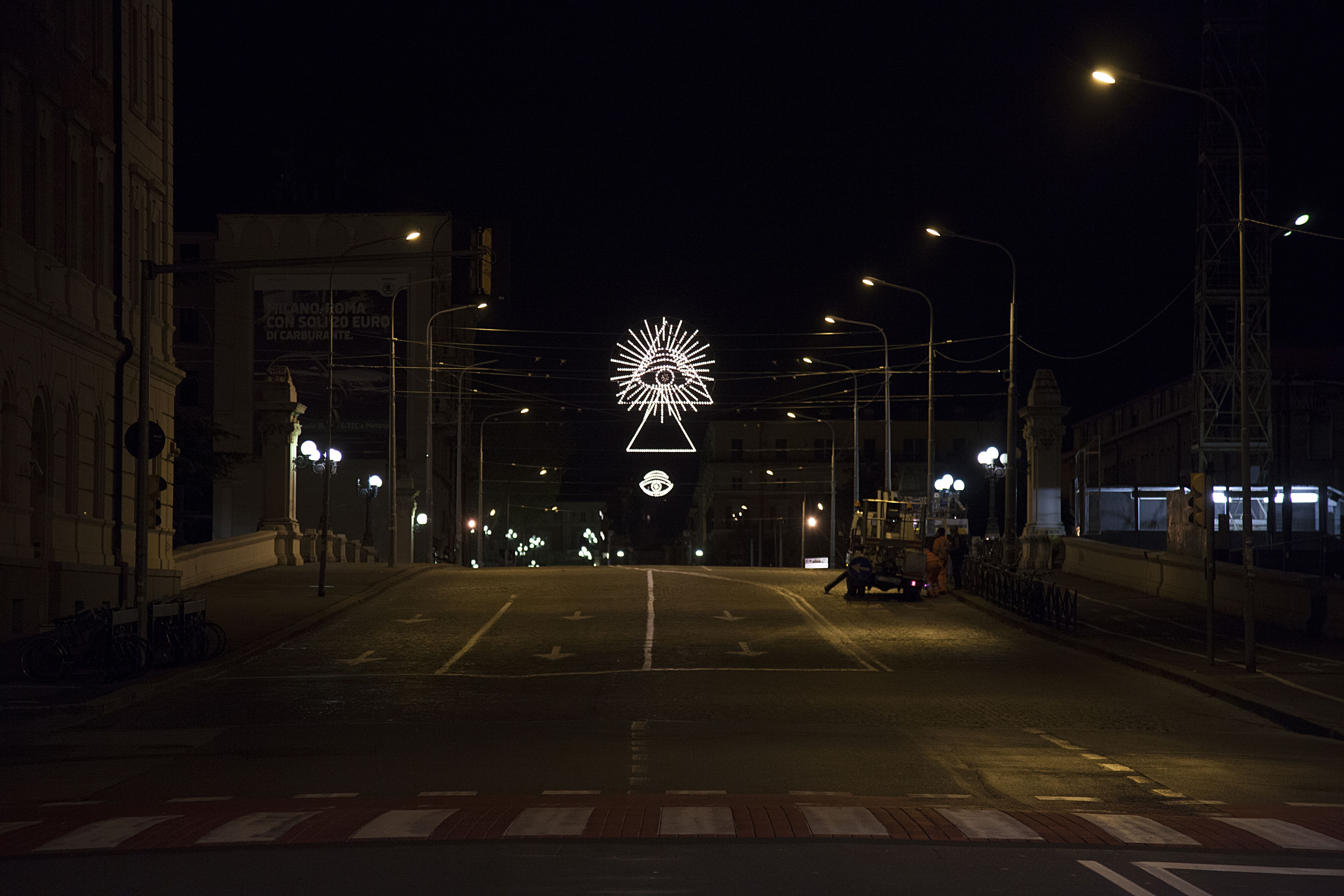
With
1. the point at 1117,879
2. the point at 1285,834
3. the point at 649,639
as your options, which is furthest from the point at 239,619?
the point at 1117,879

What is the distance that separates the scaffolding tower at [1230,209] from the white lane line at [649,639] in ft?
106

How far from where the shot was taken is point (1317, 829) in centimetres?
1008

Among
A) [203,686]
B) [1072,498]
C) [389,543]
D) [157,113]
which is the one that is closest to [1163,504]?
[1072,498]

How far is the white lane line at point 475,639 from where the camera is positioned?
956 inches

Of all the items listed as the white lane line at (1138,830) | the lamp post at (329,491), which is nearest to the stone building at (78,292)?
the lamp post at (329,491)

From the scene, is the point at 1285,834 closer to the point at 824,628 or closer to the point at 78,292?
the point at 824,628

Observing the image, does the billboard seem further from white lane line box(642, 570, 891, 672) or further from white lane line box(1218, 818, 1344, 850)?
white lane line box(1218, 818, 1344, 850)

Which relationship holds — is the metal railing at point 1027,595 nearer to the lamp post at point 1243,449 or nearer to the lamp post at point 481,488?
the lamp post at point 1243,449

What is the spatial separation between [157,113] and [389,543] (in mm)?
17656

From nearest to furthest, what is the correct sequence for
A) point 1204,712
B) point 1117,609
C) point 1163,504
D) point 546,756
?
point 546,756
point 1204,712
point 1117,609
point 1163,504

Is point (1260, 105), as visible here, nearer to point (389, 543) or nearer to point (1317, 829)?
point (389, 543)

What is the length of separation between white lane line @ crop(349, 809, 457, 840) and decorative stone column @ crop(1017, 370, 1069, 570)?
3787cm

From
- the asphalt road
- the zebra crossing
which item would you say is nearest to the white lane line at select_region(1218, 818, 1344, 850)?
the zebra crossing

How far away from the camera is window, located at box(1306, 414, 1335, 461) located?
78.4 meters
